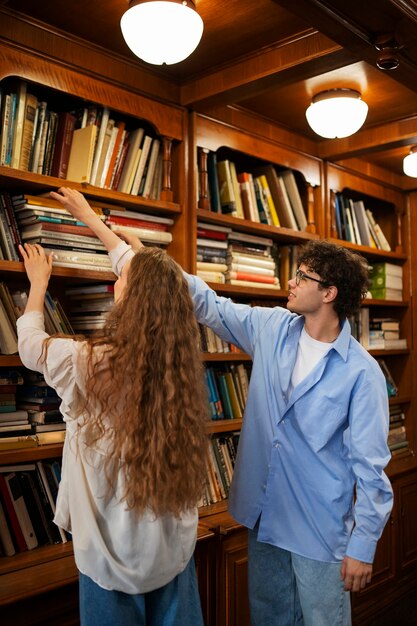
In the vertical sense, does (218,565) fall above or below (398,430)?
below

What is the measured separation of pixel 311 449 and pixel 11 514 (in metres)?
0.96

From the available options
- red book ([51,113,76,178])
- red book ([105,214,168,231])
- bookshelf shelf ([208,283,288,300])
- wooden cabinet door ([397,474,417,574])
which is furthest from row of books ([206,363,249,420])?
wooden cabinet door ([397,474,417,574])

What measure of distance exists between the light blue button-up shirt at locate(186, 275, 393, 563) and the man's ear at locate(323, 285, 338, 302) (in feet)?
0.32

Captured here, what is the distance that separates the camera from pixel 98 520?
1478 mm

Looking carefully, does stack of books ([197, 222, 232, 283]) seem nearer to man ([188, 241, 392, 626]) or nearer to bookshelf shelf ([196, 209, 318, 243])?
bookshelf shelf ([196, 209, 318, 243])

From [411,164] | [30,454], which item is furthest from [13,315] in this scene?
[411,164]

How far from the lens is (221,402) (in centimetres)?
275

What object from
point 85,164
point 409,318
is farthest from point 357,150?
point 85,164

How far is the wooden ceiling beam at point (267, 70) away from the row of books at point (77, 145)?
273 millimetres

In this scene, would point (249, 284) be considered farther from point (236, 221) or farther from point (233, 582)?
point (233, 582)

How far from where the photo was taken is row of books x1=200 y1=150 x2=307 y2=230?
2799 millimetres

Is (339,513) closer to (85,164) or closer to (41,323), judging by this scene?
(41,323)

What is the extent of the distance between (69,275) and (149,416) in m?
0.82

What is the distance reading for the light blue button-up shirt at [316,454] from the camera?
5.98 feet
